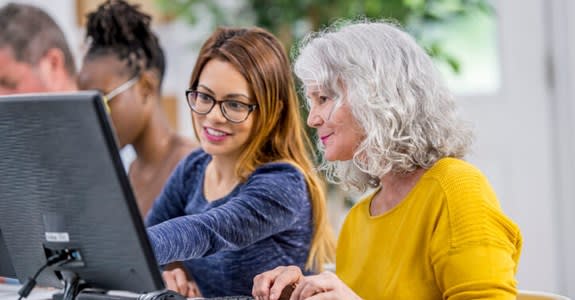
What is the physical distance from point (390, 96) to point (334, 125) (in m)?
0.11

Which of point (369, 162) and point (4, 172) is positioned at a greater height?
point (4, 172)

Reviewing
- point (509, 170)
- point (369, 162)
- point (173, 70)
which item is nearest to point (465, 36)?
point (509, 170)

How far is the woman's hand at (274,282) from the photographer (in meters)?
1.28

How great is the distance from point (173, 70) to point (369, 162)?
9.41ft

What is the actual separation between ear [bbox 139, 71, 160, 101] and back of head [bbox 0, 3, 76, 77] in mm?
353

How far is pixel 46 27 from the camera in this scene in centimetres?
235

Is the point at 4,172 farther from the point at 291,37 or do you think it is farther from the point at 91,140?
the point at 291,37

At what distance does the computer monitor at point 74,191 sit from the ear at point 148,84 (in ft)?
3.24

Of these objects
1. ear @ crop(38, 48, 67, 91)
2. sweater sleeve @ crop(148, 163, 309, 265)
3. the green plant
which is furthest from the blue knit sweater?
the green plant

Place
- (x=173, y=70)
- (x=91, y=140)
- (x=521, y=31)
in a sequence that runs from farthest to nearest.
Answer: (x=173, y=70), (x=521, y=31), (x=91, y=140)

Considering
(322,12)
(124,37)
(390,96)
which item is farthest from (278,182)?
(322,12)

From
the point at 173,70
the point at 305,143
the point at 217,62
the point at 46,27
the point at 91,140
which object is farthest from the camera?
the point at 173,70

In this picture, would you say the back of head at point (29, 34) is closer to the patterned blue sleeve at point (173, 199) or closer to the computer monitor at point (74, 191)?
the patterned blue sleeve at point (173, 199)

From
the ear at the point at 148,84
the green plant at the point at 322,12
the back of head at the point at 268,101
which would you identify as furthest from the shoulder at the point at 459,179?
the green plant at the point at 322,12
